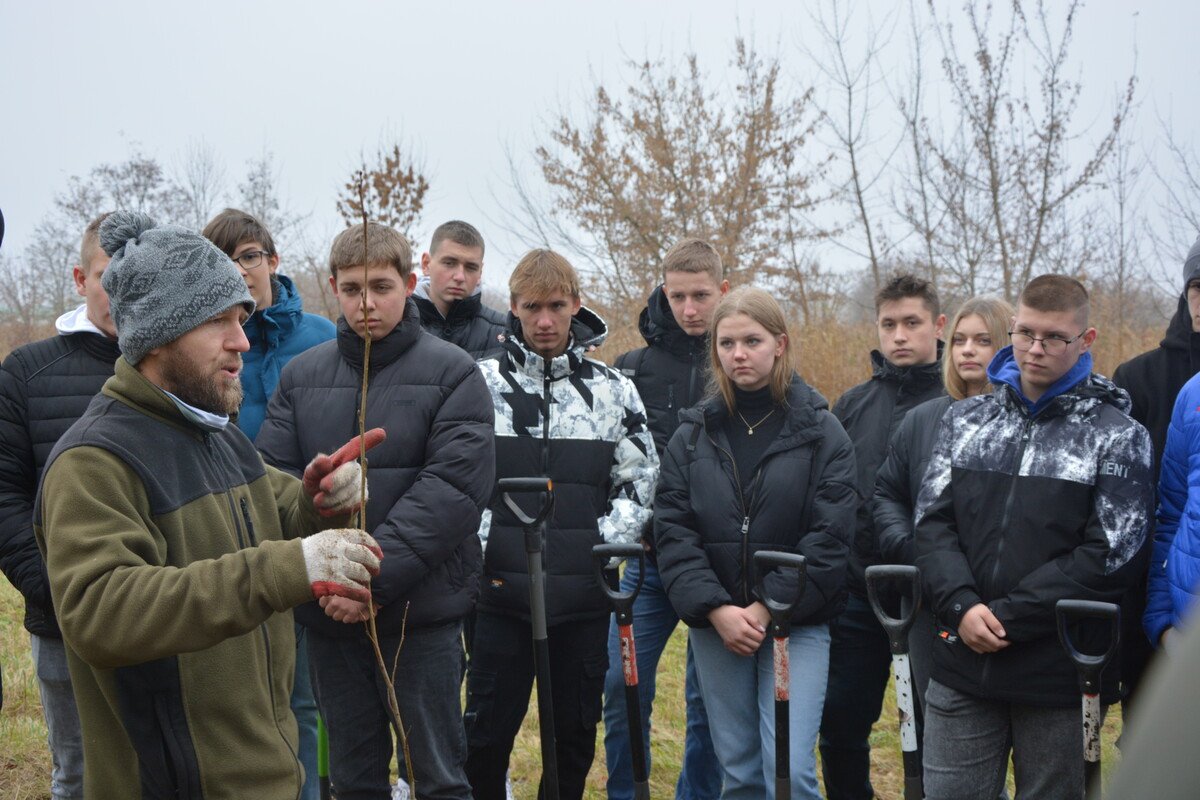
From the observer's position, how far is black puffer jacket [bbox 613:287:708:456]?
4543 millimetres

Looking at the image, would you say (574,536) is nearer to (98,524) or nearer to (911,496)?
(911,496)

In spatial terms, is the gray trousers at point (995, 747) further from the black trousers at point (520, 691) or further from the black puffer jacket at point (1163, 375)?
the black trousers at point (520, 691)

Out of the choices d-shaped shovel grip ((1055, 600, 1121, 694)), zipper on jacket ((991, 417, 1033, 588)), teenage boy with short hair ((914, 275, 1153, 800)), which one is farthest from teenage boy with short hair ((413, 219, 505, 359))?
d-shaped shovel grip ((1055, 600, 1121, 694))

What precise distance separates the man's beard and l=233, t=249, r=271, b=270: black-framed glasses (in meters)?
1.76

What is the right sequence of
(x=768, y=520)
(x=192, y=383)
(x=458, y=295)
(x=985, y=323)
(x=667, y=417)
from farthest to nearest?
(x=458, y=295) → (x=667, y=417) → (x=985, y=323) → (x=768, y=520) → (x=192, y=383)

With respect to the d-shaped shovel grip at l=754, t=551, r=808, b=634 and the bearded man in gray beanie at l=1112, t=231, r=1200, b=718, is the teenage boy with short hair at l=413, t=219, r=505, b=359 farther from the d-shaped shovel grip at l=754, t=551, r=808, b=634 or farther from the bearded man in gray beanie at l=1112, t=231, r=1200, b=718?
the bearded man in gray beanie at l=1112, t=231, r=1200, b=718

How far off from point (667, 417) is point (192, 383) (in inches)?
96.0

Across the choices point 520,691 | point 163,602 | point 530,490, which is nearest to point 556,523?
point 530,490

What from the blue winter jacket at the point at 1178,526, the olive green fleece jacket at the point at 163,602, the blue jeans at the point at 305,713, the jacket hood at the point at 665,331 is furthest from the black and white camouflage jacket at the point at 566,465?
the blue winter jacket at the point at 1178,526

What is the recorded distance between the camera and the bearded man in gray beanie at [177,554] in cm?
215

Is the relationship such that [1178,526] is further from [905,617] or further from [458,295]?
[458,295]

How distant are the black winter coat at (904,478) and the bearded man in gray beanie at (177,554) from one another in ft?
6.65

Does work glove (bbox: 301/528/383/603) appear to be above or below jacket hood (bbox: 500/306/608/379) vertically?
below

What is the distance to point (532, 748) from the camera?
5.35 m
